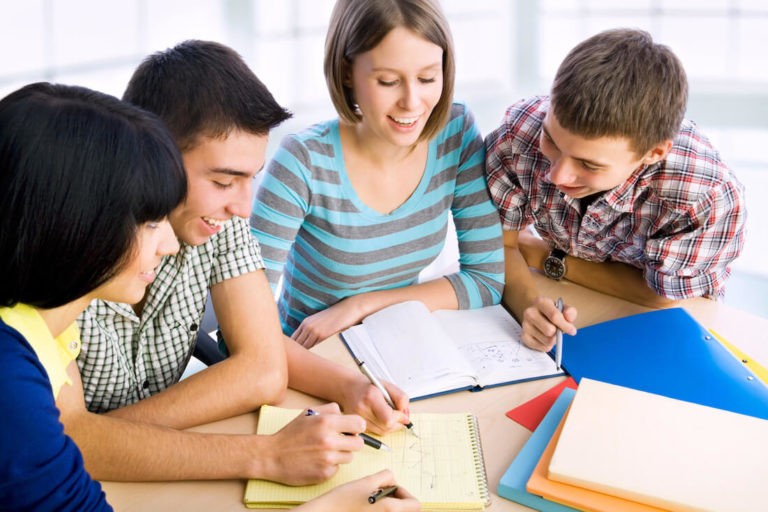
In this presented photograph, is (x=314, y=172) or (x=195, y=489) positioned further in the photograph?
(x=314, y=172)

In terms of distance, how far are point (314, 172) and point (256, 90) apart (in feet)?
1.12

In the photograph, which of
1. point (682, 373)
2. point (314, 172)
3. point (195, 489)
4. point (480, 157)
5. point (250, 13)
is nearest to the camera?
point (195, 489)

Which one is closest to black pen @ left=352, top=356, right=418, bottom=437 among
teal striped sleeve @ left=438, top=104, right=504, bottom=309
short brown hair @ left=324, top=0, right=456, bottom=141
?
teal striped sleeve @ left=438, top=104, right=504, bottom=309

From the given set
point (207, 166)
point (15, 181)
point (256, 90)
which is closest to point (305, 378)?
point (207, 166)

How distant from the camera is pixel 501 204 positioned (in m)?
1.79

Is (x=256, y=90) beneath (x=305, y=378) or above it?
above

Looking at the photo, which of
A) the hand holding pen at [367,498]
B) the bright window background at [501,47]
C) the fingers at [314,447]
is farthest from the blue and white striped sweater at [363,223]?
the bright window background at [501,47]

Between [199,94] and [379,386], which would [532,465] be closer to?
[379,386]

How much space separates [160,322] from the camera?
141cm

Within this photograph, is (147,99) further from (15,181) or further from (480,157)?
(480,157)

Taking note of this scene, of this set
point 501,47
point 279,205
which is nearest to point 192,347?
point 279,205

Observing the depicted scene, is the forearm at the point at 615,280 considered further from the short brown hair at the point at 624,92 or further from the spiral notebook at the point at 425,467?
the spiral notebook at the point at 425,467

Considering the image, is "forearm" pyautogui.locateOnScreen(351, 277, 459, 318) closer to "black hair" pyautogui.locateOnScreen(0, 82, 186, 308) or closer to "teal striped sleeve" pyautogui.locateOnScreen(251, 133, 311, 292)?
"teal striped sleeve" pyautogui.locateOnScreen(251, 133, 311, 292)

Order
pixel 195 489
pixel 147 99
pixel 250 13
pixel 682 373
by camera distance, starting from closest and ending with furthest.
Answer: pixel 195 489 < pixel 147 99 < pixel 682 373 < pixel 250 13
